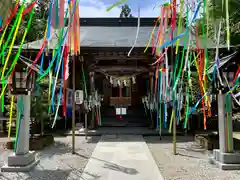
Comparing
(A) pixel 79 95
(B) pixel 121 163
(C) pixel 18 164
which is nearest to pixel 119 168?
(B) pixel 121 163

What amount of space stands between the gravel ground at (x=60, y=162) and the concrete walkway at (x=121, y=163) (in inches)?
9.3

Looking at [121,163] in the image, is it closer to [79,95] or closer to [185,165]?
[185,165]

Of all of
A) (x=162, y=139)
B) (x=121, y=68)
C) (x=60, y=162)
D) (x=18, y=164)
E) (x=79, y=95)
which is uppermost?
(x=121, y=68)

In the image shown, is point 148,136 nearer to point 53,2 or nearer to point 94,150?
point 94,150

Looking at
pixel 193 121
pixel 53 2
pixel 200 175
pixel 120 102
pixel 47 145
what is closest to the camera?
pixel 53 2

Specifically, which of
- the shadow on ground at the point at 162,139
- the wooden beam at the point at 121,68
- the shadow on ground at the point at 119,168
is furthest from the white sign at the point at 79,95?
the shadow on ground at the point at 119,168

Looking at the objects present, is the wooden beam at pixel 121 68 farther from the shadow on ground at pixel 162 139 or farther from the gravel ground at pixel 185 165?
the gravel ground at pixel 185 165

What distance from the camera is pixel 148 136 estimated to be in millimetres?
9523

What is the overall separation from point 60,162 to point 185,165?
306 centimetres

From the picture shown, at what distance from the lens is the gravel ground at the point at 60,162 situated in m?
4.68

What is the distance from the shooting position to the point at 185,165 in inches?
212

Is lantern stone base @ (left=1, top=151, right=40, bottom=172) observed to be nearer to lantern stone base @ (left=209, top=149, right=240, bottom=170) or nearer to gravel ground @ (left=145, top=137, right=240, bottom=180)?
gravel ground @ (left=145, top=137, right=240, bottom=180)

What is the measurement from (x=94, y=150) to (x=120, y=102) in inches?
238

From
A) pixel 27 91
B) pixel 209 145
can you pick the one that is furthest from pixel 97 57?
pixel 209 145
